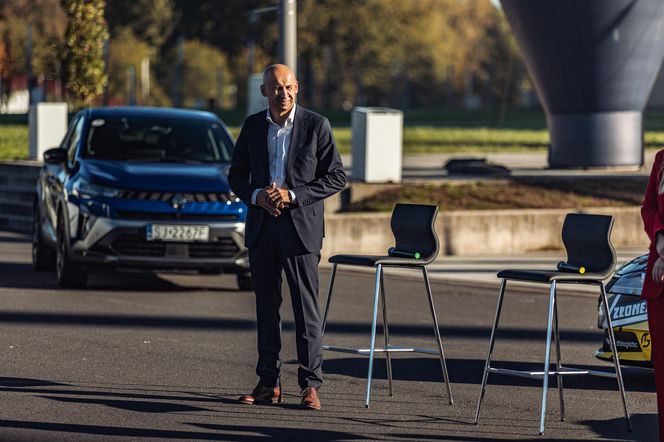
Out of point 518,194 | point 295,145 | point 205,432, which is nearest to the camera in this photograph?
point 205,432

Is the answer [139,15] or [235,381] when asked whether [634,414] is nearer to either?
[235,381]

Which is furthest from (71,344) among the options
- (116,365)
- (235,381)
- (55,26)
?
(55,26)

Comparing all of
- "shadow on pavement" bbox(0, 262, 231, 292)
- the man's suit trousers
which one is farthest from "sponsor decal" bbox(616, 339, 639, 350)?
"shadow on pavement" bbox(0, 262, 231, 292)

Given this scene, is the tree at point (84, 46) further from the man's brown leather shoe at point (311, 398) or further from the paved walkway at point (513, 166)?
the man's brown leather shoe at point (311, 398)

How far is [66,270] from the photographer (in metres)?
13.9

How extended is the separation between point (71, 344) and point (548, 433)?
3952mm

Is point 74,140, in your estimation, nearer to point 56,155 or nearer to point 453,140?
point 56,155

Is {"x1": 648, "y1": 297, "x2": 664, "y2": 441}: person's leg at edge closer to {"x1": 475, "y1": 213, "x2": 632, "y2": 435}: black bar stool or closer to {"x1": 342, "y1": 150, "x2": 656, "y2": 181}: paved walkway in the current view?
{"x1": 475, "y1": 213, "x2": 632, "y2": 435}: black bar stool

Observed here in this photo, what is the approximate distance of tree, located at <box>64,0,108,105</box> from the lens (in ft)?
82.0

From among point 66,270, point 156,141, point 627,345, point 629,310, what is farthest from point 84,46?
point 627,345

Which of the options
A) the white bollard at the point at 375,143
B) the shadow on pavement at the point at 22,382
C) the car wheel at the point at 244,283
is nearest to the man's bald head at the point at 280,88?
the shadow on pavement at the point at 22,382

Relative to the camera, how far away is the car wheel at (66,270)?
1381cm

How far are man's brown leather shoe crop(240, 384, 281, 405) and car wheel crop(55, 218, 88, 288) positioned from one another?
5655 mm

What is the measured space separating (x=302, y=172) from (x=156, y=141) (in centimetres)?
677
